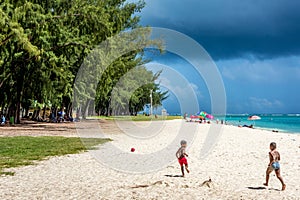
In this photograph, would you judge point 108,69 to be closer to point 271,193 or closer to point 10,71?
point 10,71

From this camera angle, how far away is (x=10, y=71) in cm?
3216

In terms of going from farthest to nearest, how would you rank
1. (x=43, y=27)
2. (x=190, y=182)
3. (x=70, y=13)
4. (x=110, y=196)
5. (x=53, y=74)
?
1. (x=53, y=74)
2. (x=70, y=13)
3. (x=43, y=27)
4. (x=190, y=182)
5. (x=110, y=196)

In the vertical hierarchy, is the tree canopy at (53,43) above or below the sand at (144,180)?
above

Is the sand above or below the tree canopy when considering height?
below

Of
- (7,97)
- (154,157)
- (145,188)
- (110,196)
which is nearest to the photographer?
(110,196)

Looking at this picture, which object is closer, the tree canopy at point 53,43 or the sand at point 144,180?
the sand at point 144,180

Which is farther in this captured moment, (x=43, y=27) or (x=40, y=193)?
(x=43, y=27)

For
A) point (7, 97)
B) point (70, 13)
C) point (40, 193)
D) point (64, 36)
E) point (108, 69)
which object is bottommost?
point (40, 193)

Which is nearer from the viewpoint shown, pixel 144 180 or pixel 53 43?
pixel 144 180

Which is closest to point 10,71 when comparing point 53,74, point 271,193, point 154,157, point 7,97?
point 53,74

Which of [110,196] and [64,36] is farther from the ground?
[64,36]

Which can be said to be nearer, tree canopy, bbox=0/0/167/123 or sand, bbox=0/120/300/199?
sand, bbox=0/120/300/199

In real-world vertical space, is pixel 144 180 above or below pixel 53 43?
below

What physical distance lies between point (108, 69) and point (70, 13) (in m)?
6.49
